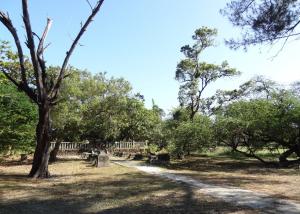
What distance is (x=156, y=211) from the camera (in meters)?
9.18

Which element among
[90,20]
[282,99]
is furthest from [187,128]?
[90,20]

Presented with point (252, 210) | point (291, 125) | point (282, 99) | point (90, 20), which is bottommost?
point (252, 210)

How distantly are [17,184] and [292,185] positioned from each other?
377 inches

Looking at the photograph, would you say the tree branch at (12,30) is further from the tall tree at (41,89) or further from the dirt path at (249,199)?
the dirt path at (249,199)

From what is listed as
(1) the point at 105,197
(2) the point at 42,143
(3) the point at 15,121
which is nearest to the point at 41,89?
(2) the point at 42,143

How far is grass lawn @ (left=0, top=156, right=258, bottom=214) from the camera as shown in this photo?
941cm

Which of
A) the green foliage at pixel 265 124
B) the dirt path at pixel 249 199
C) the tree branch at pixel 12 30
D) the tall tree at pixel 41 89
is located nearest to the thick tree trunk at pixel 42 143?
the tall tree at pixel 41 89

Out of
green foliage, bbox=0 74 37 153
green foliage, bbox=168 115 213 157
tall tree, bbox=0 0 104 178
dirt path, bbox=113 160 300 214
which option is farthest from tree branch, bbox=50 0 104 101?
green foliage, bbox=168 115 213 157

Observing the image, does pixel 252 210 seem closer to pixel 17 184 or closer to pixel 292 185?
pixel 292 185

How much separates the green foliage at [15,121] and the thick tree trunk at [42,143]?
10.1 ft

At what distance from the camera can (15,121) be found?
762 inches

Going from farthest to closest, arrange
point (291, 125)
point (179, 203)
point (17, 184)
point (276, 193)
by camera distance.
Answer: point (291, 125)
point (17, 184)
point (276, 193)
point (179, 203)

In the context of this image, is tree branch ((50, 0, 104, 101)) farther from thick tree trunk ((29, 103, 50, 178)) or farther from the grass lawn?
the grass lawn

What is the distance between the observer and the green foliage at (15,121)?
18688 millimetres
